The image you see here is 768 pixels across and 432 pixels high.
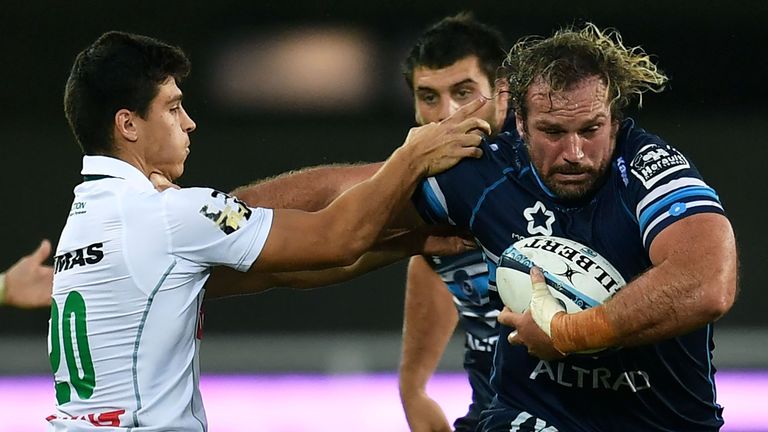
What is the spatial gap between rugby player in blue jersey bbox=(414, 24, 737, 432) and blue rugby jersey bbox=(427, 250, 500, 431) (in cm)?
66

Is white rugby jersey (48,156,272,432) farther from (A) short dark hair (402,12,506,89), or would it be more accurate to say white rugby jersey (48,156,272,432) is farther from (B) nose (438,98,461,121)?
(A) short dark hair (402,12,506,89)

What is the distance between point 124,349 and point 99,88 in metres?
0.76

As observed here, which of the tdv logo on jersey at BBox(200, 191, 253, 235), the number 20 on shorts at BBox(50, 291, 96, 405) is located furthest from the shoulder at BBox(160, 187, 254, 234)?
the number 20 on shorts at BBox(50, 291, 96, 405)

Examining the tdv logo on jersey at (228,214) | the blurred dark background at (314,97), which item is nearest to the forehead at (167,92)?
the tdv logo on jersey at (228,214)

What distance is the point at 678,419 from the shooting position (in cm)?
353

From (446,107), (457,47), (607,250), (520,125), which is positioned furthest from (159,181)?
(457,47)

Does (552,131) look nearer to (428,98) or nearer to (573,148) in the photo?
(573,148)

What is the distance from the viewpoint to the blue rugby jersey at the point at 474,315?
444 cm

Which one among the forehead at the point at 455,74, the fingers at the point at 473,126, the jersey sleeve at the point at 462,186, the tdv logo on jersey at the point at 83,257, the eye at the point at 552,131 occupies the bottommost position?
the tdv logo on jersey at the point at 83,257

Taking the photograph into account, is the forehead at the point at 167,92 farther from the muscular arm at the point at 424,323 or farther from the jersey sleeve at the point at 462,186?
the muscular arm at the point at 424,323

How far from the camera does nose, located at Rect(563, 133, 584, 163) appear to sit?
135 inches

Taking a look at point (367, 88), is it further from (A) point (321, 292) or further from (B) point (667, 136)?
(B) point (667, 136)

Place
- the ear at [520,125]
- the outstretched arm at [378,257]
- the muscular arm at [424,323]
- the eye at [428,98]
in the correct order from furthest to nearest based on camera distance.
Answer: the muscular arm at [424,323]
the eye at [428,98]
the outstretched arm at [378,257]
the ear at [520,125]

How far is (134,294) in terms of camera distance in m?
3.41
